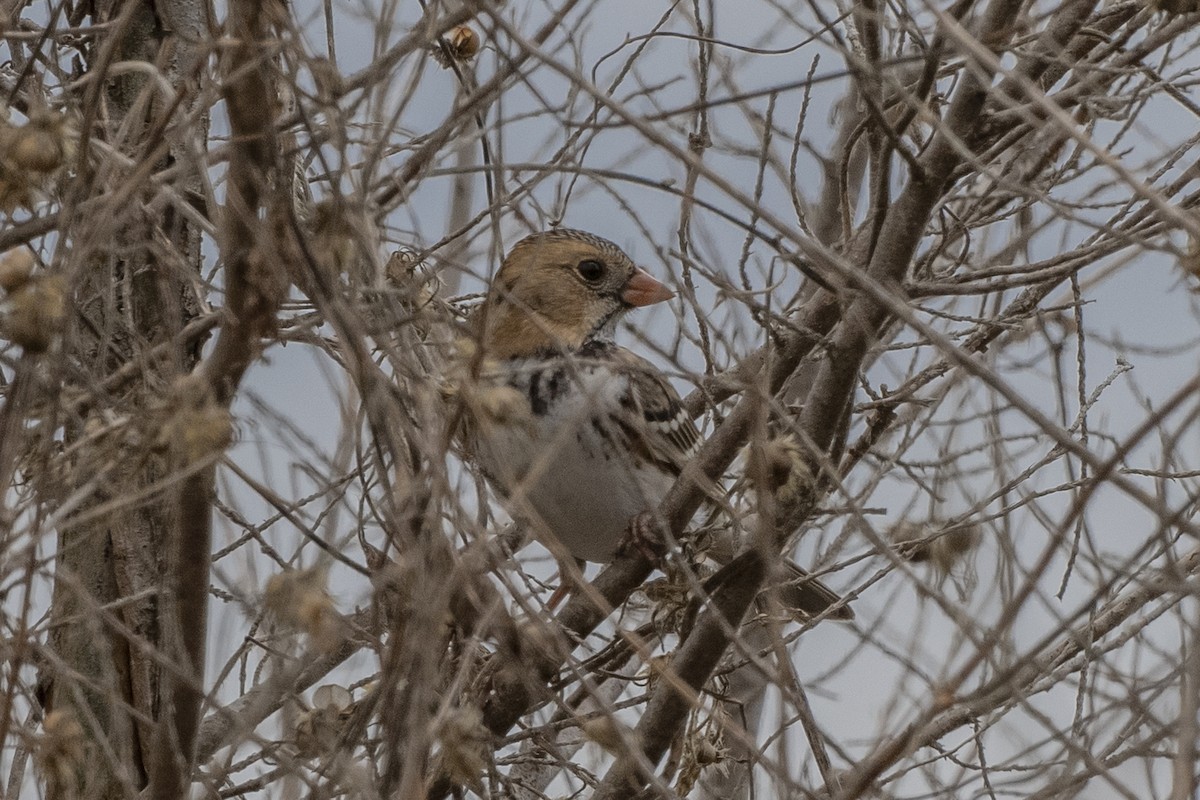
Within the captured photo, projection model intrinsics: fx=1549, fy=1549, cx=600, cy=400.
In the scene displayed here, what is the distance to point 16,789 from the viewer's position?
3260mm

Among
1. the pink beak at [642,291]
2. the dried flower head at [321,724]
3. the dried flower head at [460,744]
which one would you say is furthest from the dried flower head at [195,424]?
the pink beak at [642,291]

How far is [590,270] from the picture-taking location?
540 centimetres

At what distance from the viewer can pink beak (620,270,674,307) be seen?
5.34m

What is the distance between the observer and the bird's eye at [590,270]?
5395 mm

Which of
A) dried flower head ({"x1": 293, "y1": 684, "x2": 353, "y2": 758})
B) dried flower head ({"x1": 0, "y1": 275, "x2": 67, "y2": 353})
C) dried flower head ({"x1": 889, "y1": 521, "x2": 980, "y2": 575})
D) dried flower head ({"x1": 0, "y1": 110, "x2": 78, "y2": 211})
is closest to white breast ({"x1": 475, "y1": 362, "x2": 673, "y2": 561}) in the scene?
dried flower head ({"x1": 889, "y1": 521, "x2": 980, "y2": 575})

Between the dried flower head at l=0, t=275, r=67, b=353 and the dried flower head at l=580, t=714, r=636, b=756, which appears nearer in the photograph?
the dried flower head at l=0, t=275, r=67, b=353

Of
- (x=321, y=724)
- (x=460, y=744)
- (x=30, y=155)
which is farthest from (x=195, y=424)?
(x=321, y=724)

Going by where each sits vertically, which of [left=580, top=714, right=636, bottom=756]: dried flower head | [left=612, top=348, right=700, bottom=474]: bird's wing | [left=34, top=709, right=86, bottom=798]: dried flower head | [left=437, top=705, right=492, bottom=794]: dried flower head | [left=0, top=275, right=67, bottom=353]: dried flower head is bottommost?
[left=34, top=709, right=86, bottom=798]: dried flower head

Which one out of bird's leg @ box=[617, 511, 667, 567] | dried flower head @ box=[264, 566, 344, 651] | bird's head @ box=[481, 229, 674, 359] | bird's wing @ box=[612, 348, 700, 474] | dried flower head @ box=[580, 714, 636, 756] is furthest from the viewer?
bird's head @ box=[481, 229, 674, 359]

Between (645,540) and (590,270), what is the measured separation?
131 cm

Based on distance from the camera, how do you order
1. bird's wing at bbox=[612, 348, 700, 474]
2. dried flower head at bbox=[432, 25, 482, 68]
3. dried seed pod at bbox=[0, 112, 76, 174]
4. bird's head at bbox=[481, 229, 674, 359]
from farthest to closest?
bird's head at bbox=[481, 229, 674, 359]
bird's wing at bbox=[612, 348, 700, 474]
dried flower head at bbox=[432, 25, 482, 68]
dried seed pod at bbox=[0, 112, 76, 174]

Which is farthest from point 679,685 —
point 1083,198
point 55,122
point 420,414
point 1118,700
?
point 1083,198

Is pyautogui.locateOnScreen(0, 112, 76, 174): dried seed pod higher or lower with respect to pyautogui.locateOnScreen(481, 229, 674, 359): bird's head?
lower

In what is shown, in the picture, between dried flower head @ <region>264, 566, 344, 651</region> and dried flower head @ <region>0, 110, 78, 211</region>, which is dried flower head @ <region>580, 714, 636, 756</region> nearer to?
dried flower head @ <region>264, 566, 344, 651</region>
